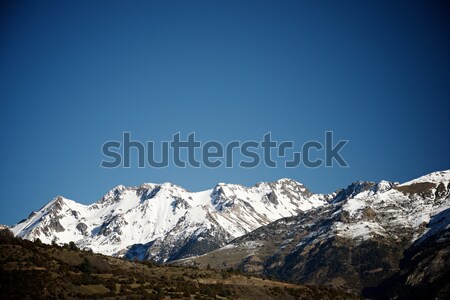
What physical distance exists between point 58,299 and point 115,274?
25.2 meters

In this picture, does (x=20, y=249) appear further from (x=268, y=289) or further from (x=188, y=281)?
(x=268, y=289)

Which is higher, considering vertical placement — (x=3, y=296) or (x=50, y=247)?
(x=50, y=247)

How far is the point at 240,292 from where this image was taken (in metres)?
134

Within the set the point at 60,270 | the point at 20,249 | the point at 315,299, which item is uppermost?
the point at 20,249

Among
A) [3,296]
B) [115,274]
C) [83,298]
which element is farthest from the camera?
[115,274]

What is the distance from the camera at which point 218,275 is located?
5989 inches

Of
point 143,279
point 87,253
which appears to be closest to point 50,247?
point 87,253

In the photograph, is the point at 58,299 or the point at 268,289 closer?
the point at 58,299

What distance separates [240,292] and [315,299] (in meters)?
17.1

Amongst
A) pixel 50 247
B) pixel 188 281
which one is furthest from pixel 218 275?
pixel 50 247

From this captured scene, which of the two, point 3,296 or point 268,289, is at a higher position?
point 3,296

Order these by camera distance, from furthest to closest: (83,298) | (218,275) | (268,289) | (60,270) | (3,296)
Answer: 1. (218,275)
2. (268,289)
3. (60,270)
4. (83,298)
5. (3,296)

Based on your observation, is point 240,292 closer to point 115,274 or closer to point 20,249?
point 115,274

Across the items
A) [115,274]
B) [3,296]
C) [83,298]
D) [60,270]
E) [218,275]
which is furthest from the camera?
[218,275]
